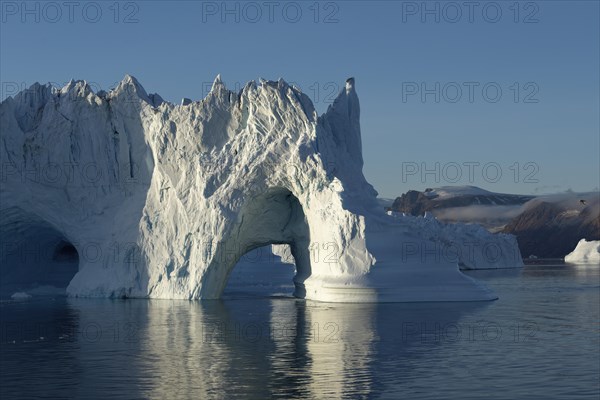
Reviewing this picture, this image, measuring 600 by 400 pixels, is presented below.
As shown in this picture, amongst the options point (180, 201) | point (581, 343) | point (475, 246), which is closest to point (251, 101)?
point (180, 201)

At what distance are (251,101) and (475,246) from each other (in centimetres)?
6485

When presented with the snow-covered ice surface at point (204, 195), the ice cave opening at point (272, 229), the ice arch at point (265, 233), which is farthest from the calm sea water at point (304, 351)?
the ice cave opening at point (272, 229)

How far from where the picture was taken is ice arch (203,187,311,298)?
1502 inches

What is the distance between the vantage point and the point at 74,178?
4231 cm

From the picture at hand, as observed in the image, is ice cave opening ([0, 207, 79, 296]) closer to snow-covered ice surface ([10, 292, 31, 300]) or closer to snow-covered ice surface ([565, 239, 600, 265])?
snow-covered ice surface ([10, 292, 31, 300])

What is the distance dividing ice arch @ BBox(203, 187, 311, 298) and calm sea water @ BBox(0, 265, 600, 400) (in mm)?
3900

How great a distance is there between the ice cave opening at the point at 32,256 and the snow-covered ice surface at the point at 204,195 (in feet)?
0.58

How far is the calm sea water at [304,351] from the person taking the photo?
51.7ft

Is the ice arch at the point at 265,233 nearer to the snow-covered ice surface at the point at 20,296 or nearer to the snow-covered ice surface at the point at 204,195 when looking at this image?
the snow-covered ice surface at the point at 204,195

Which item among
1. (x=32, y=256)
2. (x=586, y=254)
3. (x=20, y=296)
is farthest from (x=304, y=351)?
(x=586, y=254)

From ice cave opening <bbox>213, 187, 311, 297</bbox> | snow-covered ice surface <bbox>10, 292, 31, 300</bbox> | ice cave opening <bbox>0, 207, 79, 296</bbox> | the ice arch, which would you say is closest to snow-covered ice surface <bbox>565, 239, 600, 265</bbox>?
ice cave opening <bbox>0, 207, 79, 296</bbox>

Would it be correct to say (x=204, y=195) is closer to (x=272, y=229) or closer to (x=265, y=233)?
(x=265, y=233)

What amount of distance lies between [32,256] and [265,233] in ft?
52.7

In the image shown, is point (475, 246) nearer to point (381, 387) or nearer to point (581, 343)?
point (581, 343)
